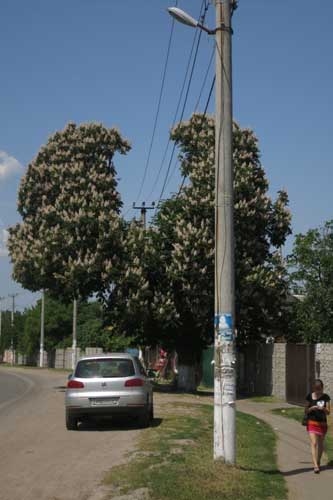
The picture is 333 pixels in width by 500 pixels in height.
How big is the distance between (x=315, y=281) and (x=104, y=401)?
12.7 m

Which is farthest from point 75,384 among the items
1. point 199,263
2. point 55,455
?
point 199,263

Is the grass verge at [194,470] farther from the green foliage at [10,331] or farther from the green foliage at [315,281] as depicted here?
the green foliage at [10,331]

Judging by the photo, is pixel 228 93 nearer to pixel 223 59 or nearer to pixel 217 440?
pixel 223 59

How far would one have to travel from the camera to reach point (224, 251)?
33.9ft

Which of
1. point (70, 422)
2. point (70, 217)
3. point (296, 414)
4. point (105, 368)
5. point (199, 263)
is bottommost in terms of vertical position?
Result: point (296, 414)

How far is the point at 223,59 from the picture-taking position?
10594mm

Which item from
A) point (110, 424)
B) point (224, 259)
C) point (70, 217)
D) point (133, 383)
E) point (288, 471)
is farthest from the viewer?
point (70, 217)

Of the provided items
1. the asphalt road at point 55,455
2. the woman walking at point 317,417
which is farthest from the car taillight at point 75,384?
the woman walking at point 317,417

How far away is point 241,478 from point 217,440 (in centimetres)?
77

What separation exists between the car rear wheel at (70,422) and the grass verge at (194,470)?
5.61ft

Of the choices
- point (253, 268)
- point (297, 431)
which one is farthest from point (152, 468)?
point (253, 268)

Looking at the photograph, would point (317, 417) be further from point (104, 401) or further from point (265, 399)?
point (265, 399)

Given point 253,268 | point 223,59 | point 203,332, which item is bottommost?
point 203,332

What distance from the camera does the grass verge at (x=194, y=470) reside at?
28.0 feet
